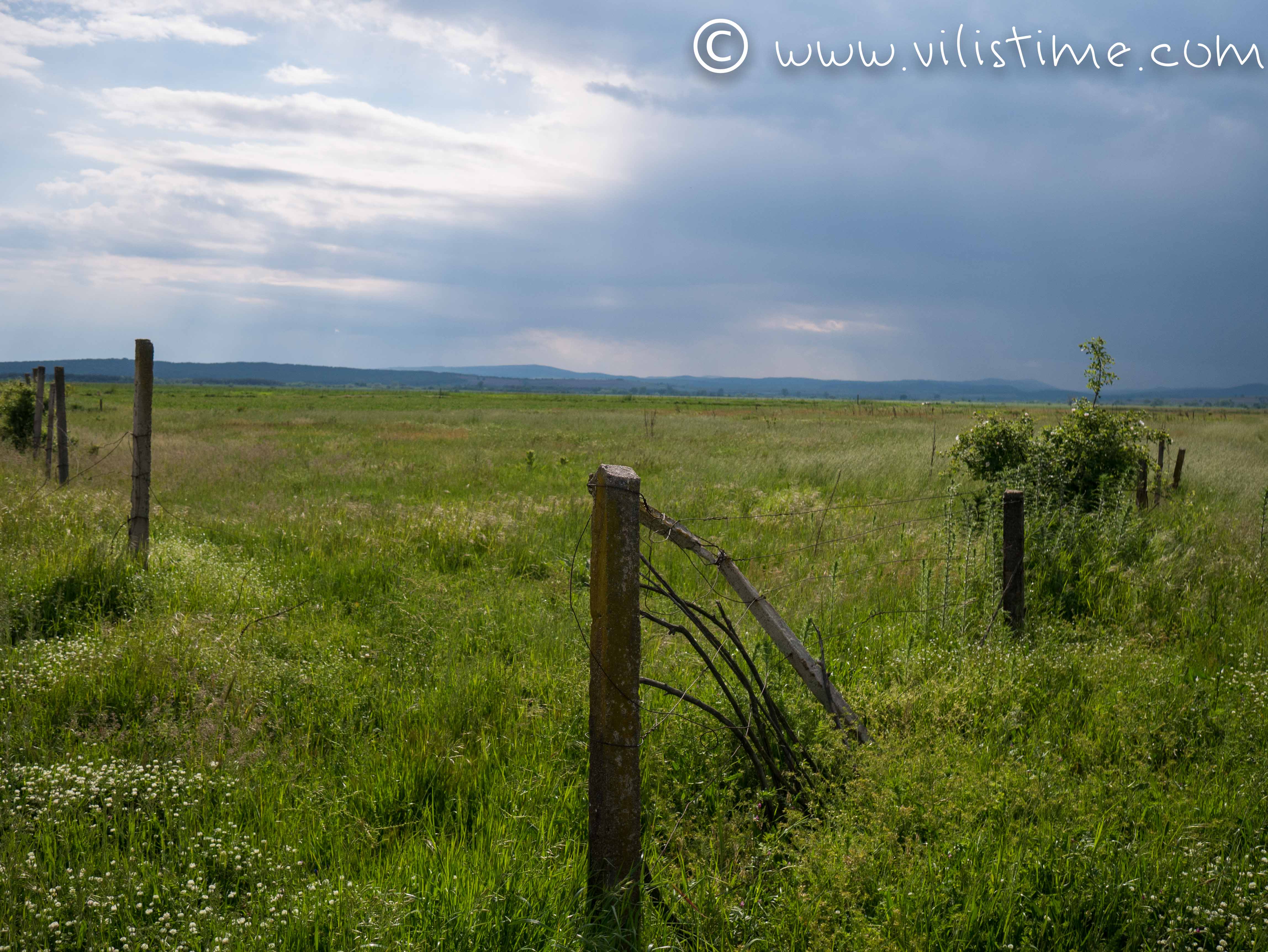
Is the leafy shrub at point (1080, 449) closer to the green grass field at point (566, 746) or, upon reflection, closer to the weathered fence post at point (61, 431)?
the green grass field at point (566, 746)

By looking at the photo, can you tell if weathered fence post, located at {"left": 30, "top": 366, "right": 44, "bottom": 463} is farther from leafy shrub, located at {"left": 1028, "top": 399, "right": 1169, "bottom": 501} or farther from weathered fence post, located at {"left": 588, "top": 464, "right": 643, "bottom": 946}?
leafy shrub, located at {"left": 1028, "top": 399, "right": 1169, "bottom": 501}

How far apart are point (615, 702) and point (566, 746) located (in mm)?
1520

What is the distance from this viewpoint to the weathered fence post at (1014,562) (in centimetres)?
620

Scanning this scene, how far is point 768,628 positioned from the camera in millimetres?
4055

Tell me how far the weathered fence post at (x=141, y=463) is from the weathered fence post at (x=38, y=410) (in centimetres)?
1281

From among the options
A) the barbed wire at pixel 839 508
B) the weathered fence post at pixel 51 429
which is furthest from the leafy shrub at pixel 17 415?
the barbed wire at pixel 839 508

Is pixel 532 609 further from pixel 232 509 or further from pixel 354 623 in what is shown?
pixel 232 509

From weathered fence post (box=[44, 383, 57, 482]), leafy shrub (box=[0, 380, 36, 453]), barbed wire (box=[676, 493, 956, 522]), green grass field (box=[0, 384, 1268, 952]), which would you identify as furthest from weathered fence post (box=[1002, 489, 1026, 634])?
leafy shrub (box=[0, 380, 36, 453])

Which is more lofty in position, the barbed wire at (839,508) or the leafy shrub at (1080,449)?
the leafy shrub at (1080,449)

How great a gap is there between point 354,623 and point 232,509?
7.02 meters

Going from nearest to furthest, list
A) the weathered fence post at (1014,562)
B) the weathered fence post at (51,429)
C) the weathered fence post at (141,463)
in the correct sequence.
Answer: the weathered fence post at (1014,562), the weathered fence post at (141,463), the weathered fence post at (51,429)

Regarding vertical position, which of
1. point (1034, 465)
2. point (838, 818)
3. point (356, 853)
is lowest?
point (356, 853)

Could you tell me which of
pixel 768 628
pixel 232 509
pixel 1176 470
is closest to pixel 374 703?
pixel 768 628

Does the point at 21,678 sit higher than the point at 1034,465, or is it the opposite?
the point at 1034,465
